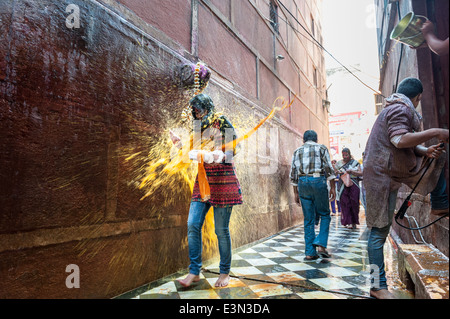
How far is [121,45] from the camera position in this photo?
8.24 ft

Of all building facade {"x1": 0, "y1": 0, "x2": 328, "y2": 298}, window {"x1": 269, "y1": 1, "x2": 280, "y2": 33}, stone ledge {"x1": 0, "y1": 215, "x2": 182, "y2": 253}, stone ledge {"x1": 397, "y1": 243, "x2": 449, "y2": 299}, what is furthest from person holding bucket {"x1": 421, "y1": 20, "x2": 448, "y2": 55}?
window {"x1": 269, "y1": 1, "x2": 280, "y2": 33}

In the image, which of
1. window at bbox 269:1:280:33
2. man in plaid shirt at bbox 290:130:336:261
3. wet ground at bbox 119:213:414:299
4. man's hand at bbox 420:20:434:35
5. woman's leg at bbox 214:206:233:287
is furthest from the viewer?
window at bbox 269:1:280:33

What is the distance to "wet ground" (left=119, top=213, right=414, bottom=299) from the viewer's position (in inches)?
90.7

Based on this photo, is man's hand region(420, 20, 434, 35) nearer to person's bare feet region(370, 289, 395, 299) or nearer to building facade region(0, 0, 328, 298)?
person's bare feet region(370, 289, 395, 299)

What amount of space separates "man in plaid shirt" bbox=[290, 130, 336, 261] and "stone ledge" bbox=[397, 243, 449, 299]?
1084 mm

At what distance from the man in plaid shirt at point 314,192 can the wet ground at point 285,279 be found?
0.22 meters

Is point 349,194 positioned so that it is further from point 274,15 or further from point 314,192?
point 274,15

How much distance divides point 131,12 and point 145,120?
40.5 inches

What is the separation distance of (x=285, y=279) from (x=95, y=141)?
2164 mm

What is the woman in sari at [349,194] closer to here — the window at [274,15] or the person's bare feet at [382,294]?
the window at [274,15]

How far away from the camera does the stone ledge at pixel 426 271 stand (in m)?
1.55

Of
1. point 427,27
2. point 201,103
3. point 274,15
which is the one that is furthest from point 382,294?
point 274,15

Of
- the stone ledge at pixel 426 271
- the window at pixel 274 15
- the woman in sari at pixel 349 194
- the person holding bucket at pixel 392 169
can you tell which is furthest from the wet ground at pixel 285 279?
the window at pixel 274 15
